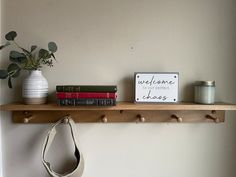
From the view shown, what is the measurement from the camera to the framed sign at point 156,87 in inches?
40.4

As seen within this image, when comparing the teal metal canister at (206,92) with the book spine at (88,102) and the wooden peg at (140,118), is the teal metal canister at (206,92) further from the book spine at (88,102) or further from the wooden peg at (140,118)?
the book spine at (88,102)

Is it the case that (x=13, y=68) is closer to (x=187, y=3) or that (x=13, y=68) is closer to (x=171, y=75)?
(x=171, y=75)

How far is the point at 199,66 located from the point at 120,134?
1.65 ft

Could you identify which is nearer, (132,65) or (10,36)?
(10,36)

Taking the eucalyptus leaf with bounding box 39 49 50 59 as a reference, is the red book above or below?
below

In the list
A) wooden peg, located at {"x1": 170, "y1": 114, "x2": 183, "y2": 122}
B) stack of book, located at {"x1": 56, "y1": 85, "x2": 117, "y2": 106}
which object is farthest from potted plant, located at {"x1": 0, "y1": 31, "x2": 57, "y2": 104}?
wooden peg, located at {"x1": 170, "y1": 114, "x2": 183, "y2": 122}

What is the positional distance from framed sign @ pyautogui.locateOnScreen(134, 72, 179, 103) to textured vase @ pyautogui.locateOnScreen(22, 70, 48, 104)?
0.42m

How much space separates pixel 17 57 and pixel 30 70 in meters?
0.08

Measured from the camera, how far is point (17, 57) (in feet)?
3.21

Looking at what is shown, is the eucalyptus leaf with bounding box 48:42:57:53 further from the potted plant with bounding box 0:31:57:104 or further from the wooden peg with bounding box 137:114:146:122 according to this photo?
the wooden peg with bounding box 137:114:146:122

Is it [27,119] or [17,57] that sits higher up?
[17,57]

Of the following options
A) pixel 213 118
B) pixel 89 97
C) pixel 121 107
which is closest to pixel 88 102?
pixel 89 97

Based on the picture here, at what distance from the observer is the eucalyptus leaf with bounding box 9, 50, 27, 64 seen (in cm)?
98

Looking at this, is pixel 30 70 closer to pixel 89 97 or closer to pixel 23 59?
pixel 23 59
